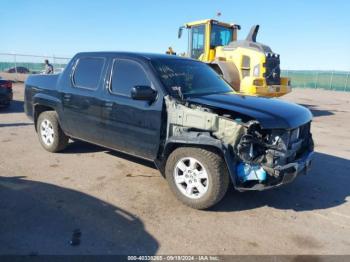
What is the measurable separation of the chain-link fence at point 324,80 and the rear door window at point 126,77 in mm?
36442

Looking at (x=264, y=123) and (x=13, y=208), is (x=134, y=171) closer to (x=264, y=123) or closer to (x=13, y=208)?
(x=13, y=208)

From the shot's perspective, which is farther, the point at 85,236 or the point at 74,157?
the point at 74,157

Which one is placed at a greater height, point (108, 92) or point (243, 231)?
point (108, 92)

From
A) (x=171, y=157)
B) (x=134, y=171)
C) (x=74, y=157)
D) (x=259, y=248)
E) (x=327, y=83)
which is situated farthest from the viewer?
(x=327, y=83)

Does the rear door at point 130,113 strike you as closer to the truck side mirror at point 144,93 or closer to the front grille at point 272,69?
the truck side mirror at point 144,93

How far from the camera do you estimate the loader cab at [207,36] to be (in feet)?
45.5

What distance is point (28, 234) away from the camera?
3.61 meters

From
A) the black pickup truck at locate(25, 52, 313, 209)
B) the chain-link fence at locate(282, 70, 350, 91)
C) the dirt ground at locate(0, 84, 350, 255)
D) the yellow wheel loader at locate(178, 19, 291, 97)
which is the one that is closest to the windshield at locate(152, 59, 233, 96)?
the black pickup truck at locate(25, 52, 313, 209)

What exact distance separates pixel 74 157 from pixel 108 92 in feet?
5.71

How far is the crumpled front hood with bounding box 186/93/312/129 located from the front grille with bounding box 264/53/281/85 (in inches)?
324

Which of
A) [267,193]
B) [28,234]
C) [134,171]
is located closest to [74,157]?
[134,171]

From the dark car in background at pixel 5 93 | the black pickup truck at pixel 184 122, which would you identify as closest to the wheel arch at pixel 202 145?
the black pickup truck at pixel 184 122

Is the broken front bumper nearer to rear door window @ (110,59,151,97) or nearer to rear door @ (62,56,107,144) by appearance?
rear door window @ (110,59,151,97)

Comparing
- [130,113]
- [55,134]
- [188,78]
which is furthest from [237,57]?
[130,113]
